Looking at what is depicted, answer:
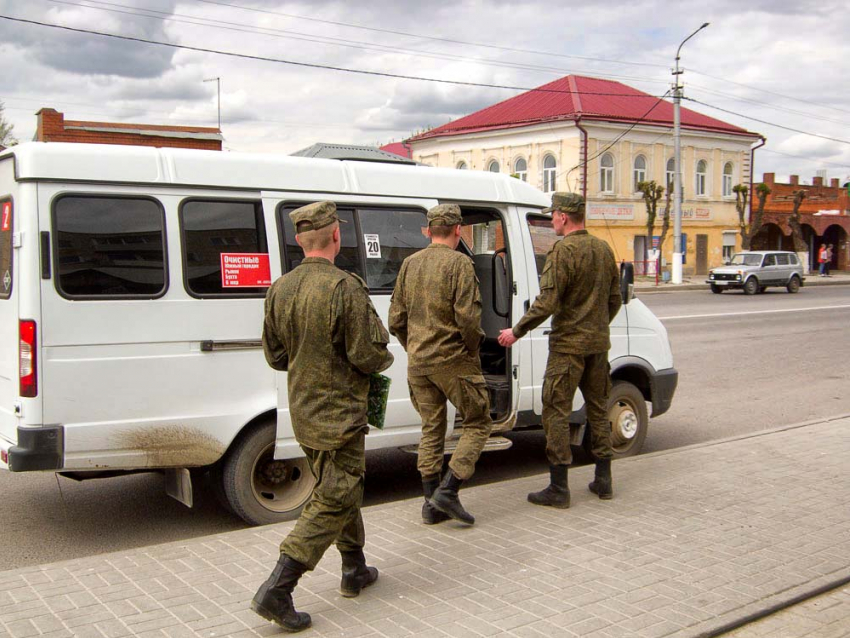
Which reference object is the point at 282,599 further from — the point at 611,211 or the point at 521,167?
the point at 521,167

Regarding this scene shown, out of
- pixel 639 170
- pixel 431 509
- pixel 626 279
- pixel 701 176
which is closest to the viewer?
pixel 431 509

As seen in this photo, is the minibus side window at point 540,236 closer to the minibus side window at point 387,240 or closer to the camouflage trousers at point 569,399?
the minibus side window at point 387,240

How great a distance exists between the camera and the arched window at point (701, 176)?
1900 inches

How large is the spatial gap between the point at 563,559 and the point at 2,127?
62610 millimetres

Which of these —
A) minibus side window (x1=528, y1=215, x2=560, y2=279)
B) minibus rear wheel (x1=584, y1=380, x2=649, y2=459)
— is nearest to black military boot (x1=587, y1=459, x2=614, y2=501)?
minibus rear wheel (x1=584, y1=380, x2=649, y2=459)

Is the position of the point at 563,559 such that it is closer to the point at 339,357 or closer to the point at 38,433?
the point at 339,357

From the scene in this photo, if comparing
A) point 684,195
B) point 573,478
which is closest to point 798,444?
point 573,478

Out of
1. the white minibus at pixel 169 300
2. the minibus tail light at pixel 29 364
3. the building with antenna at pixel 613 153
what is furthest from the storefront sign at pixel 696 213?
the minibus tail light at pixel 29 364

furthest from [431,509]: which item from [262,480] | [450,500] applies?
[262,480]

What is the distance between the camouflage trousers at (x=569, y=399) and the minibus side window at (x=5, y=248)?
323 centimetres

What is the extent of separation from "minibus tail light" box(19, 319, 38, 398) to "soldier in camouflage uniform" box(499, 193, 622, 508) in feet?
9.58

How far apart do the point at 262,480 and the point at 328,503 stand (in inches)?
73.0

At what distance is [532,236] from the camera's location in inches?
263

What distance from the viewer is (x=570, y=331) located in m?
5.65
